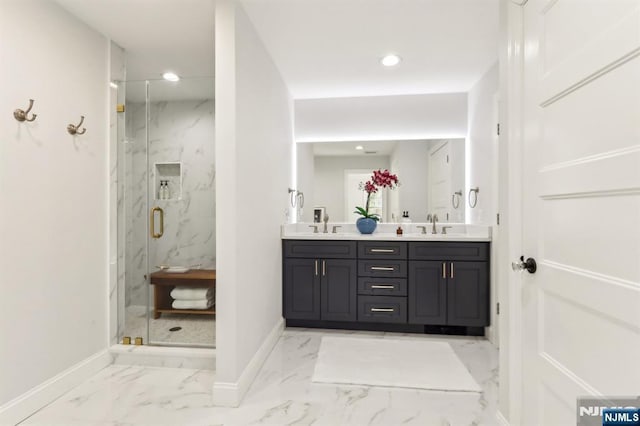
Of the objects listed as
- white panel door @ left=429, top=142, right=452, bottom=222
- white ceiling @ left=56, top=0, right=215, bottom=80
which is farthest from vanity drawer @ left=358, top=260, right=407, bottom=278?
white ceiling @ left=56, top=0, right=215, bottom=80

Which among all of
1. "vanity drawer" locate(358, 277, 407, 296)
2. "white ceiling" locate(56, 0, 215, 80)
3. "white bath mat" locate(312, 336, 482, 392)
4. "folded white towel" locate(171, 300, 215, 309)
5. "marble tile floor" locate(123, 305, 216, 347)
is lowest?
"white bath mat" locate(312, 336, 482, 392)

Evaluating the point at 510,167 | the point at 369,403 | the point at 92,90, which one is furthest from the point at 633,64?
the point at 92,90

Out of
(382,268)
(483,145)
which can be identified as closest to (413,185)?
(483,145)

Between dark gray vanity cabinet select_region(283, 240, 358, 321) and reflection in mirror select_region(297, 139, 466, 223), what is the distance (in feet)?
2.18

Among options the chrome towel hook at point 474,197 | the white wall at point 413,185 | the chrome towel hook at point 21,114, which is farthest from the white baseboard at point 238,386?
the chrome towel hook at point 474,197

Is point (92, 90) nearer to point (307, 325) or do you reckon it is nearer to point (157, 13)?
point (157, 13)

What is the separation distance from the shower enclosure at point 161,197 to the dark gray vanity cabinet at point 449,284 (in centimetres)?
185

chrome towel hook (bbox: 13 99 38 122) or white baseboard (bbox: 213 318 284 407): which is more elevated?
chrome towel hook (bbox: 13 99 38 122)

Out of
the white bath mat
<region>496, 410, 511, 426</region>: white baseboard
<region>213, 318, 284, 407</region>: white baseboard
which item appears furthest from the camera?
the white bath mat

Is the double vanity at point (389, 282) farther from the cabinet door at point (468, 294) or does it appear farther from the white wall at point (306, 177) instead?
the white wall at point (306, 177)

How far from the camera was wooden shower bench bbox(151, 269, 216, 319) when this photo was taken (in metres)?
2.68

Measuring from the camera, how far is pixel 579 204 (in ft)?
3.64

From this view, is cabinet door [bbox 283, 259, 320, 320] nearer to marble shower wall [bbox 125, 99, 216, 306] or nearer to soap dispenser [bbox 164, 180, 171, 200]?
marble shower wall [bbox 125, 99, 216, 306]

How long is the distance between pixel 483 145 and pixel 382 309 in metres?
1.84
